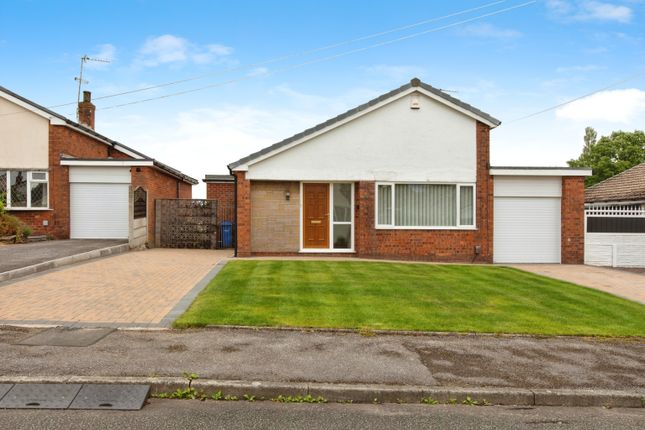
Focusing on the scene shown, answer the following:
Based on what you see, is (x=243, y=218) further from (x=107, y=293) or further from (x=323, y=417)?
(x=323, y=417)

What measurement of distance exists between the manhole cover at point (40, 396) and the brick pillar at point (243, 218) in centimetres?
1094

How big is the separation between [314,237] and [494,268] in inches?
222

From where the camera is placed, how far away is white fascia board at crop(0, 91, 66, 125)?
19.3 m

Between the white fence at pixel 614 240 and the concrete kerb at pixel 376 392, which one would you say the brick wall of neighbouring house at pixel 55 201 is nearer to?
the concrete kerb at pixel 376 392

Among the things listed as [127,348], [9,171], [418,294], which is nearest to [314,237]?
[418,294]

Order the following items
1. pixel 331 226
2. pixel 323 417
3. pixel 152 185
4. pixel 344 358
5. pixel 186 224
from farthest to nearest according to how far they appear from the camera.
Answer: pixel 152 185
pixel 186 224
pixel 331 226
pixel 344 358
pixel 323 417

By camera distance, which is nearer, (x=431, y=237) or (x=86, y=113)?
(x=431, y=237)

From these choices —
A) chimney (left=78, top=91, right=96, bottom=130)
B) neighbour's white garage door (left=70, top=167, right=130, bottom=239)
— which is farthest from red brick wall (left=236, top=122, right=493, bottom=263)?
chimney (left=78, top=91, right=96, bottom=130)

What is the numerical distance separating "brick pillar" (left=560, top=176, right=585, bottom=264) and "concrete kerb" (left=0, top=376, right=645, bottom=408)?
40.1 feet

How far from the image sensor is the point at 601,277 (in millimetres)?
13211

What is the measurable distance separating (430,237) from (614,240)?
Answer: 6.07 m

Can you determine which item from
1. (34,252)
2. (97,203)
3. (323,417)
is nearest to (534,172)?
(323,417)

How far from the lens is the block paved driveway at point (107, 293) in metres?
7.13

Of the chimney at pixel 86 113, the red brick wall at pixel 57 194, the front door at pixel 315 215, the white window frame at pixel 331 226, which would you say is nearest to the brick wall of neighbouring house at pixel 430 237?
the white window frame at pixel 331 226
